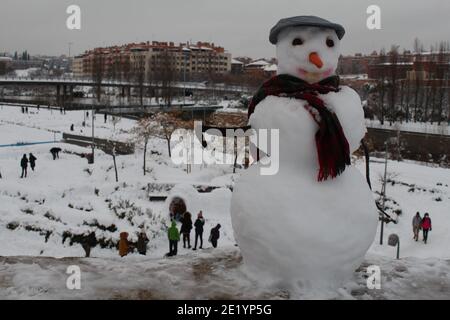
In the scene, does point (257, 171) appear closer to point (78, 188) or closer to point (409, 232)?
point (409, 232)

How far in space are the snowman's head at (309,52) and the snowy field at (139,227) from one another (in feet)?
8.50

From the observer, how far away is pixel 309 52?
245 inches

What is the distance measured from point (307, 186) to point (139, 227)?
30.0ft

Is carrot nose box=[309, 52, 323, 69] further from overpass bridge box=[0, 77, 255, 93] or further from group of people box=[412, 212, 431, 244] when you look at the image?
overpass bridge box=[0, 77, 255, 93]

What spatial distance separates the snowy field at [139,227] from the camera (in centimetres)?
641

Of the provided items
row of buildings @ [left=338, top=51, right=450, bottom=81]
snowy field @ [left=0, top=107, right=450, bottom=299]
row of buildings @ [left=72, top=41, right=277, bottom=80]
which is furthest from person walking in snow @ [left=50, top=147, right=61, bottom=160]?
row of buildings @ [left=72, top=41, right=277, bottom=80]

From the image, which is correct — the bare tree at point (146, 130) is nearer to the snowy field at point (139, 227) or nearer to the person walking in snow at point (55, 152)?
the snowy field at point (139, 227)

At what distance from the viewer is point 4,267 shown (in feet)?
23.1

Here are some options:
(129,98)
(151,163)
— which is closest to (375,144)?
(151,163)

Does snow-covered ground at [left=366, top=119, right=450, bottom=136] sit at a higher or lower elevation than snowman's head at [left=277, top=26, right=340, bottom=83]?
lower

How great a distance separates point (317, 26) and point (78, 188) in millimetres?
14270

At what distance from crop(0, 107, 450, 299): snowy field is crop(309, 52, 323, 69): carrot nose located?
8.70 feet

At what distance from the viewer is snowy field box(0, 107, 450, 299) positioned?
6.41 m
